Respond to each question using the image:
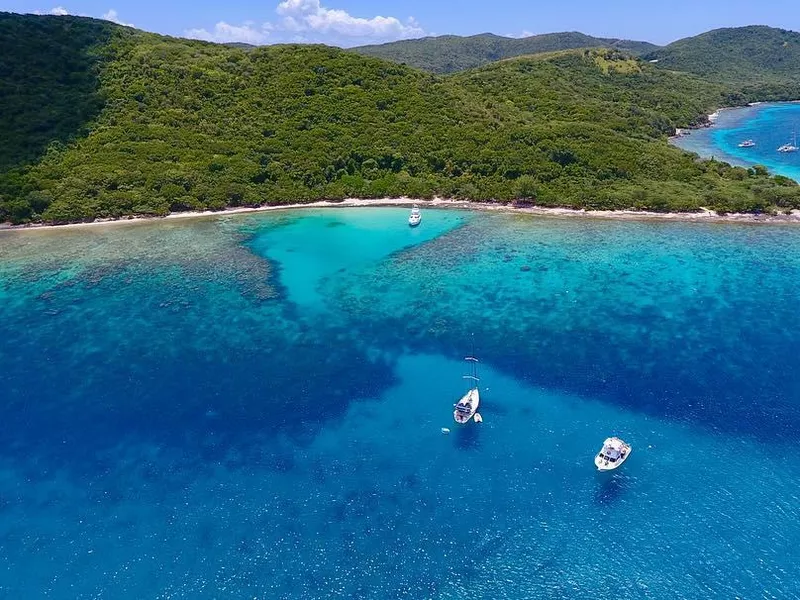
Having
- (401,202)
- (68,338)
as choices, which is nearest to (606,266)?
(401,202)

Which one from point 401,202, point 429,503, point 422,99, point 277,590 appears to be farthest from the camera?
point 422,99

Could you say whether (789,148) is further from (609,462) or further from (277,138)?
(609,462)

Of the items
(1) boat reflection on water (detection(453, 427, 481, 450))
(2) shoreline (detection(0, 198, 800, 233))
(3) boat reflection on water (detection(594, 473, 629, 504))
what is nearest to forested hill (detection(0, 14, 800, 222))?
(2) shoreline (detection(0, 198, 800, 233))

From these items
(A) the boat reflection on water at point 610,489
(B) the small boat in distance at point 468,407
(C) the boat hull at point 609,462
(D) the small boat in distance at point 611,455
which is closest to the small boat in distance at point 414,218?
(B) the small boat in distance at point 468,407

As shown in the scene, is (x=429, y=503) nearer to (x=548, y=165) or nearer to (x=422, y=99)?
(x=548, y=165)

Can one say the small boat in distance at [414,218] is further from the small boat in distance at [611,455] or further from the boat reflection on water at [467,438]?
the small boat in distance at [611,455]

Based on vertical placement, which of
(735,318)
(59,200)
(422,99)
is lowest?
(735,318)
